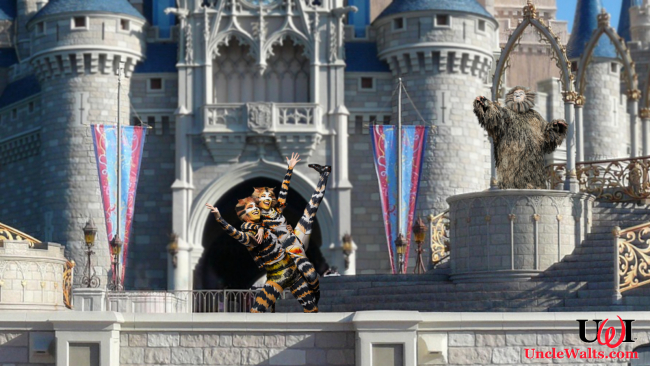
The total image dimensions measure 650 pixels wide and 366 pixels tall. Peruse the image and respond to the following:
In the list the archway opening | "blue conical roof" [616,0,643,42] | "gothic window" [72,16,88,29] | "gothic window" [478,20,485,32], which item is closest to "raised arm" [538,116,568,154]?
the archway opening

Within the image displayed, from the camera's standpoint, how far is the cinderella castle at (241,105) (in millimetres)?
41188

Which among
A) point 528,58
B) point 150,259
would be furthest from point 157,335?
point 528,58

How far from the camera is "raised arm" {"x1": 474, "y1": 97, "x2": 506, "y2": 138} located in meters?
21.9

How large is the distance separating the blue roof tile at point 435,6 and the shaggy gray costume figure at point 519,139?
64.5ft

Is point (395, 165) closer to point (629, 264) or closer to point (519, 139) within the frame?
point (519, 139)

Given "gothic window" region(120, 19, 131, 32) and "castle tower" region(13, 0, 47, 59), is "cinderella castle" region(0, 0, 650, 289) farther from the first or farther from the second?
"castle tower" region(13, 0, 47, 59)

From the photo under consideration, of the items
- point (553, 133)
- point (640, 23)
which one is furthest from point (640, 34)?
point (553, 133)

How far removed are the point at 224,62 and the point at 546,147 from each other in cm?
2127

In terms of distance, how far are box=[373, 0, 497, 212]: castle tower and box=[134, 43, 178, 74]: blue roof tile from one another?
579 cm

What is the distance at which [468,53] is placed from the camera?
138 ft

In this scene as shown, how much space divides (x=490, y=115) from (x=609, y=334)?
22.6 ft

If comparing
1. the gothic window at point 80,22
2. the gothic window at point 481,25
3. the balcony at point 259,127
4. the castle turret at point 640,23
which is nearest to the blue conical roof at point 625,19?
the castle turret at point 640,23

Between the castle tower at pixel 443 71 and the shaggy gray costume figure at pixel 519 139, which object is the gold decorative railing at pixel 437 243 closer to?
the shaggy gray costume figure at pixel 519 139

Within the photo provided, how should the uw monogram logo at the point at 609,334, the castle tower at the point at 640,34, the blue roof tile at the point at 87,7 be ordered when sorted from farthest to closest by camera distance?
the castle tower at the point at 640,34
the blue roof tile at the point at 87,7
the uw monogram logo at the point at 609,334
